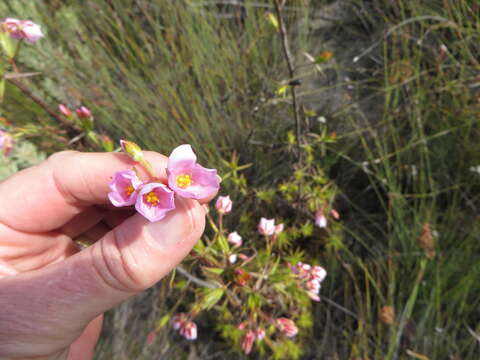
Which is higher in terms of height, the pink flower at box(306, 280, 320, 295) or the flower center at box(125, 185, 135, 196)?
the flower center at box(125, 185, 135, 196)

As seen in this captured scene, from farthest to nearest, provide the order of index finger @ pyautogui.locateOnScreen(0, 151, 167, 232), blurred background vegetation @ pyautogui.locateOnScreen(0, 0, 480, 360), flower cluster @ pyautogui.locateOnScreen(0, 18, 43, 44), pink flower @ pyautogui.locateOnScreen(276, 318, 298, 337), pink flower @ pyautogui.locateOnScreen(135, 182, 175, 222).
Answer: blurred background vegetation @ pyautogui.locateOnScreen(0, 0, 480, 360), pink flower @ pyautogui.locateOnScreen(276, 318, 298, 337), flower cluster @ pyautogui.locateOnScreen(0, 18, 43, 44), index finger @ pyautogui.locateOnScreen(0, 151, 167, 232), pink flower @ pyautogui.locateOnScreen(135, 182, 175, 222)

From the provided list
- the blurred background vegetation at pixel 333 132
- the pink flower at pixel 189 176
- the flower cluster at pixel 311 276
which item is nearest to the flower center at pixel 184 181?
the pink flower at pixel 189 176

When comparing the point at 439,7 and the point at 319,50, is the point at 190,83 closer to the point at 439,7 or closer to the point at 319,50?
the point at 319,50

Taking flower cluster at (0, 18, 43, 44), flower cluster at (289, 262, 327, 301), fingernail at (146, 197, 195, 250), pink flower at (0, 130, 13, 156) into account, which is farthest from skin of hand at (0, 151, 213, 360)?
flower cluster at (289, 262, 327, 301)

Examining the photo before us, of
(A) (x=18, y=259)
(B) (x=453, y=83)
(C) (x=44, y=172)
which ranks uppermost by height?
(C) (x=44, y=172)

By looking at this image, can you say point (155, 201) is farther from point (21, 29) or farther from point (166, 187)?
point (21, 29)

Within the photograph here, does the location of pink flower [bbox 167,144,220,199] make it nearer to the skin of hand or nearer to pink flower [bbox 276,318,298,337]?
the skin of hand

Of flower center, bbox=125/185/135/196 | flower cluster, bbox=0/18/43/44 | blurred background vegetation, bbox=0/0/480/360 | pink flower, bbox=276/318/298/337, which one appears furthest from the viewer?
blurred background vegetation, bbox=0/0/480/360

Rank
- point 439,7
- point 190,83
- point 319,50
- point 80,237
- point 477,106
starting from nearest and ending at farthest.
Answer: point 80,237 < point 477,106 < point 190,83 < point 439,7 < point 319,50

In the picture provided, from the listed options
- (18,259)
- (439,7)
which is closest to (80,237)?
(18,259)
